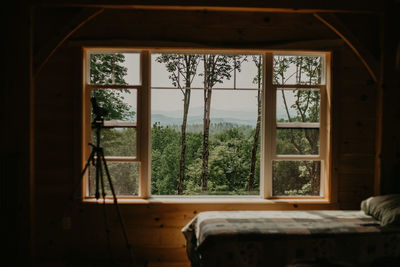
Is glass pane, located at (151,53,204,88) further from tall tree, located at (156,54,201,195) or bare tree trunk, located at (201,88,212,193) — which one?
bare tree trunk, located at (201,88,212,193)

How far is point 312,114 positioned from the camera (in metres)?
3.68

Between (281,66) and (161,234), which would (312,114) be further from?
(161,234)

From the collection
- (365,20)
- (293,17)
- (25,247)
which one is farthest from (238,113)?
(25,247)

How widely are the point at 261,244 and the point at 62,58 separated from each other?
8.59ft

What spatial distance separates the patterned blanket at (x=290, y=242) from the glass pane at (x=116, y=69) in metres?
1.77

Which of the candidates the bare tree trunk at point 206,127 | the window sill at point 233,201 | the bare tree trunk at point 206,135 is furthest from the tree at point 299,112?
the bare tree trunk at point 206,135

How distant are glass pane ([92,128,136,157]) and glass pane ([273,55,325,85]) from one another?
5.46 feet

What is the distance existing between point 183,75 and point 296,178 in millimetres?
1927

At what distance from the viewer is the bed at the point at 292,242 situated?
2.44m

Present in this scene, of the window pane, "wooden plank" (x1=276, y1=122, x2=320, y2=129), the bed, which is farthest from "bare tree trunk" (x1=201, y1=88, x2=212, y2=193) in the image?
the bed

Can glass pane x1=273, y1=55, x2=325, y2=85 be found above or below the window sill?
above

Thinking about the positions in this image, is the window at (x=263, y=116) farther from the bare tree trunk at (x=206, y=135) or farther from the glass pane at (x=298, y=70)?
the bare tree trunk at (x=206, y=135)

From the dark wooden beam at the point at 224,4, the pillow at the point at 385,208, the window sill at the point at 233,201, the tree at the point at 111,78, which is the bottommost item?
the window sill at the point at 233,201

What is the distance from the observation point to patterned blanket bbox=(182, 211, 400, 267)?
96.1 inches
